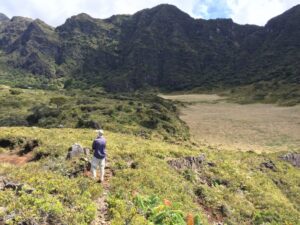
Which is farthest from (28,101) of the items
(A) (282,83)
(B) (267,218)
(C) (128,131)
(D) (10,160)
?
(A) (282,83)

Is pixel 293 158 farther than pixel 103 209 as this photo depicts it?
Yes

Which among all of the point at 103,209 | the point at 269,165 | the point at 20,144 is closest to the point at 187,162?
the point at 269,165

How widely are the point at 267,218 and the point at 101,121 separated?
118ft

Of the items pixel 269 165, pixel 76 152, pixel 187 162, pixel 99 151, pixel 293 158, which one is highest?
pixel 99 151

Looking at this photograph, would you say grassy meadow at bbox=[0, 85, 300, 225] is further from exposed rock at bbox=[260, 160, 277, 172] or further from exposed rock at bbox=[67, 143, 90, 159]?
exposed rock at bbox=[67, 143, 90, 159]

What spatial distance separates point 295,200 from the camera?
28344mm

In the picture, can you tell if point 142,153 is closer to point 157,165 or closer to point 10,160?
point 157,165

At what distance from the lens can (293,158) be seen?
3797 cm

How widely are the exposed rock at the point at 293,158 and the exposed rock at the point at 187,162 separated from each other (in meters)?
13.5

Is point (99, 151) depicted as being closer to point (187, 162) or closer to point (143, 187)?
point (143, 187)

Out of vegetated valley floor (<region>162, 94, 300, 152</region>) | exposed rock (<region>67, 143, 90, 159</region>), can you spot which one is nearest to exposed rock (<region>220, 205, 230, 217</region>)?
exposed rock (<region>67, 143, 90, 159</region>)

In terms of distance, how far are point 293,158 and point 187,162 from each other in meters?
16.1

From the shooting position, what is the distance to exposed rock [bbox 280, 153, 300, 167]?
37406mm

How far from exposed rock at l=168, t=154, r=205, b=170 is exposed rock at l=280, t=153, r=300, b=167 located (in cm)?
1354
